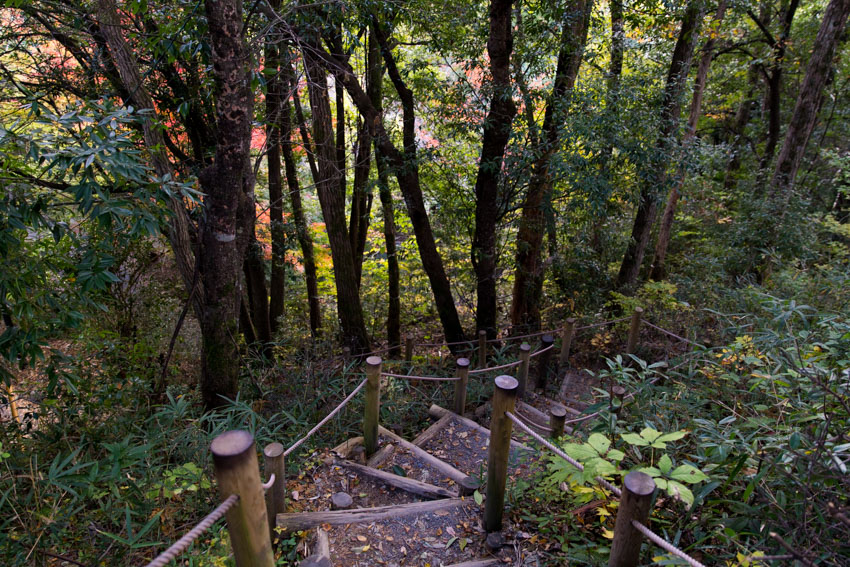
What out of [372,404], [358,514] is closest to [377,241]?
[372,404]

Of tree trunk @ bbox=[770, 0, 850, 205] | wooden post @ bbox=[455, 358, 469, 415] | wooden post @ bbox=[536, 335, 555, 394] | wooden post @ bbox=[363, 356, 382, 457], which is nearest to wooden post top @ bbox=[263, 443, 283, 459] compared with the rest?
wooden post @ bbox=[363, 356, 382, 457]

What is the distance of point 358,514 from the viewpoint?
120 inches

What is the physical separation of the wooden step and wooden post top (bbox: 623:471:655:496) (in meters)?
1.52

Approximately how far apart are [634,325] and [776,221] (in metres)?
3.98

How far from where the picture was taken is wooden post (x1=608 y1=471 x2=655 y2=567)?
1932 mm

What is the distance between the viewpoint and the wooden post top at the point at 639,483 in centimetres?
192

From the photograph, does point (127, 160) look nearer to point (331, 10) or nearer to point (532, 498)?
point (532, 498)

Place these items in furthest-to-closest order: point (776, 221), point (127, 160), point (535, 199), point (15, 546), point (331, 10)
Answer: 1. point (776, 221)
2. point (535, 199)
3. point (331, 10)
4. point (127, 160)
5. point (15, 546)

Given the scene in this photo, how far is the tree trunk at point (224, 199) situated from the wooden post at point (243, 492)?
2.55m

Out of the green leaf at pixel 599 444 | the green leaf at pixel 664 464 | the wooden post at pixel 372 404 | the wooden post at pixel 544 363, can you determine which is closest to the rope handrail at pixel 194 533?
the green leaf at pixel 599 444

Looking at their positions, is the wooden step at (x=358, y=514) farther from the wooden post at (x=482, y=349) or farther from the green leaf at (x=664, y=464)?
the wooden post at (x=482, y=349)

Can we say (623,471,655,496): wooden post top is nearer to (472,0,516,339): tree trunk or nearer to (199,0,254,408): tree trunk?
(199,0,254,408): tree trunk

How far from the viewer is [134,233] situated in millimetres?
2908

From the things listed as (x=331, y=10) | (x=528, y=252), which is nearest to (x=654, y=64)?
(x=528, y=252)
